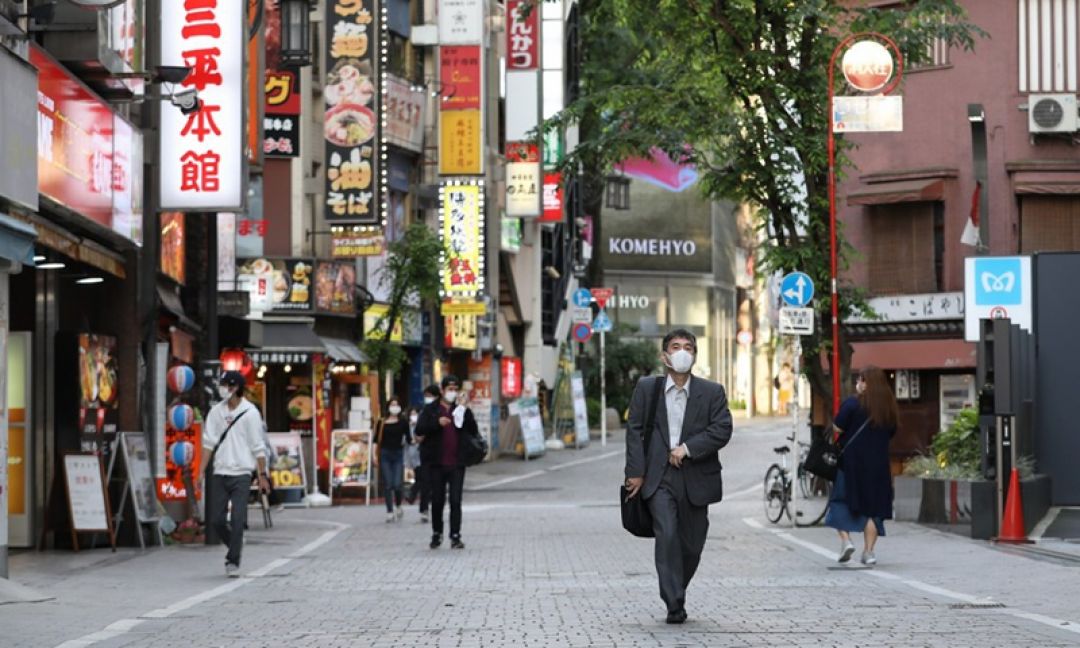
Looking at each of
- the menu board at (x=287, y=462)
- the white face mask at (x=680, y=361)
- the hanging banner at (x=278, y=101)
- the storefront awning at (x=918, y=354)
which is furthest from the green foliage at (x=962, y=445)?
the hanging banner at (x=278, y=101)

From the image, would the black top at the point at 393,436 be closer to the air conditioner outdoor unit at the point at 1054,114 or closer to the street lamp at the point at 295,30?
the street lamp at the point at 295,30

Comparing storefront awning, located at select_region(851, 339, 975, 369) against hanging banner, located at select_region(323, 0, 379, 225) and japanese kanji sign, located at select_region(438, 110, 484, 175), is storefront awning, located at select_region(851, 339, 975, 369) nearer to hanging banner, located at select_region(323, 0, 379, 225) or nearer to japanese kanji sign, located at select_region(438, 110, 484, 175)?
hanging banner, located at select_region(323, 0, 379, 225)

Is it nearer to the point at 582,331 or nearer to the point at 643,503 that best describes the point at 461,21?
the point at 582,331

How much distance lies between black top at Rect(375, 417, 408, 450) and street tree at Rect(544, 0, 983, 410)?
5.13 meters

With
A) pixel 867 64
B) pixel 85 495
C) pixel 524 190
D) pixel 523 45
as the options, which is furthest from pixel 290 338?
pixel 523 45

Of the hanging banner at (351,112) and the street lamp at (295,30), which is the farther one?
the hanging banner at (351,112)

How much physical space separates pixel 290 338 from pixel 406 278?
10.2 ft

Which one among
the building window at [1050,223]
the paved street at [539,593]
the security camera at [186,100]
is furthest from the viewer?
the building window at [1050,223]

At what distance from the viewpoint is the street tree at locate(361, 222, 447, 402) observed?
3903 cm

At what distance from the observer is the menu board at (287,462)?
3419 cm

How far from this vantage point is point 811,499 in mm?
32438

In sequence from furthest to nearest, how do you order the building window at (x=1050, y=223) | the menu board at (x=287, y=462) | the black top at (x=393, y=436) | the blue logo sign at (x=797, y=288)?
the building window at (x=1050, y=223) < the menu board at (x=287, y=462) < the black top at (x=393, y=436) < the blue logo sign at (x=797, y=288)

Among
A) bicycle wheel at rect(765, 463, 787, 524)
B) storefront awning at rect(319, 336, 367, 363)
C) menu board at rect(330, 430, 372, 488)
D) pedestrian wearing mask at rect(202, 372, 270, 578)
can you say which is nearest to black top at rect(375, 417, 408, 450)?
menu board at rect(330, 430, 372, 488)

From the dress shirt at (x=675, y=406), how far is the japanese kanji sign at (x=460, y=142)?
32926 millimetres
